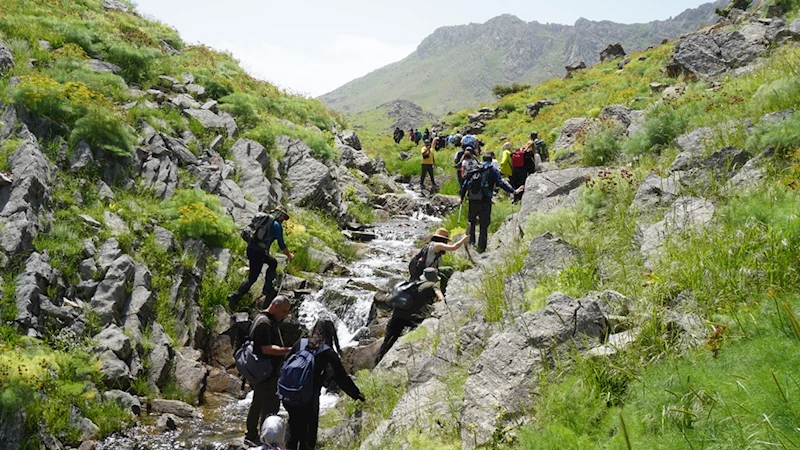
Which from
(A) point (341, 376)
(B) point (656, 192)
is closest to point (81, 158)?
(A) point (341, 376)

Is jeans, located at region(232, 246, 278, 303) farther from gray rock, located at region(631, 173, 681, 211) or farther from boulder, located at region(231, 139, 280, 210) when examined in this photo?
gray rock, located at region(631, 173, 681, 211)

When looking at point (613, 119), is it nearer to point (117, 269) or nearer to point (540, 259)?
point (540, 259)

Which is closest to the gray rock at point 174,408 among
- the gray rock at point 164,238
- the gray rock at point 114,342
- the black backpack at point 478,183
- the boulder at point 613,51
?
the gray rock at point 114,342

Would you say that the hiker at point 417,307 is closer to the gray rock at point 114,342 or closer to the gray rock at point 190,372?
the gray rock at point 190,372

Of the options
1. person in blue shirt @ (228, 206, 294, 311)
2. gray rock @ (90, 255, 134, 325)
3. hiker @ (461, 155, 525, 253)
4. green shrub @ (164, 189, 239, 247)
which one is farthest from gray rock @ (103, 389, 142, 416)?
hiker @ (461, 155, 525, 253)

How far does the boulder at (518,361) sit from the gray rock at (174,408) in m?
6.28

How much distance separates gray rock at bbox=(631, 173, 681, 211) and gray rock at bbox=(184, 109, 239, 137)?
1460 cm

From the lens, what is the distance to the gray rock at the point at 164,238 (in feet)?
40.0

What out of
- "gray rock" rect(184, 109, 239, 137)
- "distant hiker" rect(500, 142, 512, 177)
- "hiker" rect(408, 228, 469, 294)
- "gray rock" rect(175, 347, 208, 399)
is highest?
"gray rock" rect(184, 109, 239, 137)

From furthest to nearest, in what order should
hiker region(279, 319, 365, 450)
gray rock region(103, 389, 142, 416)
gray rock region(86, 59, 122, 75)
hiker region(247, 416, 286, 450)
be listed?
gray rock region(86, 59, 122, 75)
gray rock region(103, 389, 142, 416)
hiker region(279, 319, 365, 450)
hiker region(247, 416, 286, 450)

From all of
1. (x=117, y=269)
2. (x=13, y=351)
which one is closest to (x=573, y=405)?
(x=13, y=351)

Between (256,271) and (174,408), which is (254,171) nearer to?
(256,271)

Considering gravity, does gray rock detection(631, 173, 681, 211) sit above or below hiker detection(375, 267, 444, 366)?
above

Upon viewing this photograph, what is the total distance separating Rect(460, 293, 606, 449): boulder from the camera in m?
4.95
